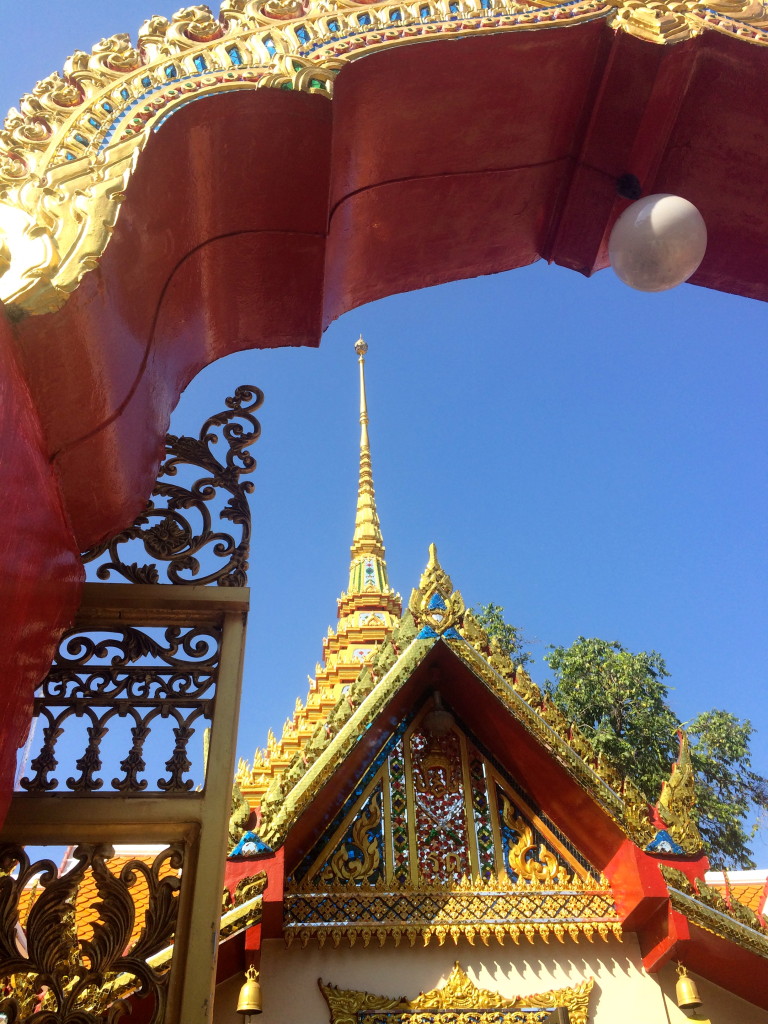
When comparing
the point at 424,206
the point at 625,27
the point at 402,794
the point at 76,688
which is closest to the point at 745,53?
the point at 625,27

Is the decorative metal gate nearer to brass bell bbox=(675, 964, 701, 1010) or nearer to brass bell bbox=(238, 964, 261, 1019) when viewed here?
brass bell bbox=(238, 964, 261, 1019)

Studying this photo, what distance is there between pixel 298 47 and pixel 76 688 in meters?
2.10

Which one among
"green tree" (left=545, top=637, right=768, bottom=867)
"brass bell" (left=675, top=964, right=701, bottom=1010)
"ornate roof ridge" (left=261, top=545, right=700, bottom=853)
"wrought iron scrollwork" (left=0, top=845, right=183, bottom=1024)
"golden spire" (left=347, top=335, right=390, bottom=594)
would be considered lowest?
"wrought iron scrollwork" (left=0, top=845, right=183, bottom=1024)

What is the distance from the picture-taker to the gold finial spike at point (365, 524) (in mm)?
16859

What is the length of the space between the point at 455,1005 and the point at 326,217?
4.36m

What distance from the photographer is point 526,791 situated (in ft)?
18.6

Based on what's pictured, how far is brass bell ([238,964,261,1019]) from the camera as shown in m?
4.38

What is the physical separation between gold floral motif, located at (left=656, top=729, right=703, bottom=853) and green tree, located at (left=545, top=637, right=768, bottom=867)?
6935 mm

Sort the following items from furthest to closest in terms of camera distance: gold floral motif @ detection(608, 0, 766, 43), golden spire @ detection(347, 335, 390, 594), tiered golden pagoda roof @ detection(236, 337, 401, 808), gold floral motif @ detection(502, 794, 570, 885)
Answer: golden spire @ detection(347, 335, 390, 594)
tiered golden pagoda roof @ detection(236, 337, 401, 808)
gold floral motif @ detection(502, 794, 570, 885)
gold floral motif @ detection(608, 0, 766, 43)

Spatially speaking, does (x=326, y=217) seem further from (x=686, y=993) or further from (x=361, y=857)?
(x=686, y=993)

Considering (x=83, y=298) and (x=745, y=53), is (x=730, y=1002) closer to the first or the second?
(x=745, y=53)

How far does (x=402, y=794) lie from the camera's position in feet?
18.4

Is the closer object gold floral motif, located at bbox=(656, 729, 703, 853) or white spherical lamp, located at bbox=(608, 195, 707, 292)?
white spherical lamp, located at bbox=(608, 195, 707, 292)

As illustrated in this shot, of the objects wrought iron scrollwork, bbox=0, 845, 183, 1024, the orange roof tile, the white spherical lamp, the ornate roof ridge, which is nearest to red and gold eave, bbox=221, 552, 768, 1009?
the ornate roof ridge
